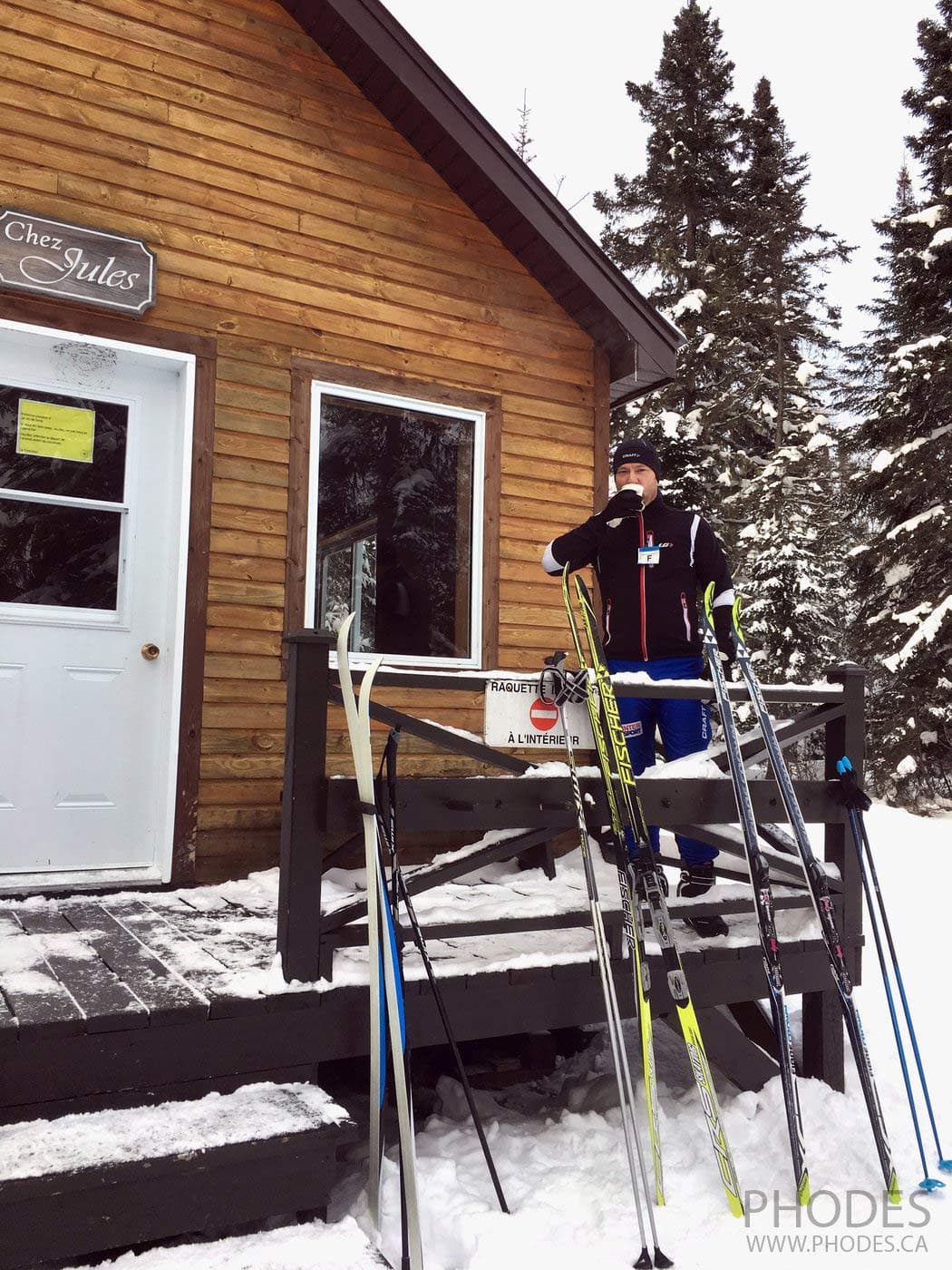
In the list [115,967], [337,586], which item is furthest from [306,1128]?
[337,586]

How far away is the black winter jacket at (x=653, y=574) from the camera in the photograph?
3.79m

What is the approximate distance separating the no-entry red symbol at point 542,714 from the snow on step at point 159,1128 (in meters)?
1.23

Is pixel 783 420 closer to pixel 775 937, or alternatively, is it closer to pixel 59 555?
pixel 59 555

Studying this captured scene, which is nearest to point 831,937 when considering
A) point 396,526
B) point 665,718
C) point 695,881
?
point 695,881

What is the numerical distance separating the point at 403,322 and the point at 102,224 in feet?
4.73

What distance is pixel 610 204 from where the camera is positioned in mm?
17578

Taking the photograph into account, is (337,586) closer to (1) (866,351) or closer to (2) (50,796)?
(2) (50,796)

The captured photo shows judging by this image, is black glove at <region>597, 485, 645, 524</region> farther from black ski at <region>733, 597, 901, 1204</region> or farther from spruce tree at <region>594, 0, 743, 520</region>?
spruce tree at <region>594, 0, 743, 520</region>

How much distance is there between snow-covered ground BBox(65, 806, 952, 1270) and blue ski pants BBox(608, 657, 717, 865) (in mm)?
1013

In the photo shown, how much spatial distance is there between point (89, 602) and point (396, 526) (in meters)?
1.52

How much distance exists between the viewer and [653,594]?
3.80 m

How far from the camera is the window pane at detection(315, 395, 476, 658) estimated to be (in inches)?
187

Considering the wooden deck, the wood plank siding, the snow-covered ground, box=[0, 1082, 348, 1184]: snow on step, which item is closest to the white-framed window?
the wood plank siding

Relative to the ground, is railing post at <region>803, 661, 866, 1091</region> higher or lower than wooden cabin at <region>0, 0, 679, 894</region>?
lower
